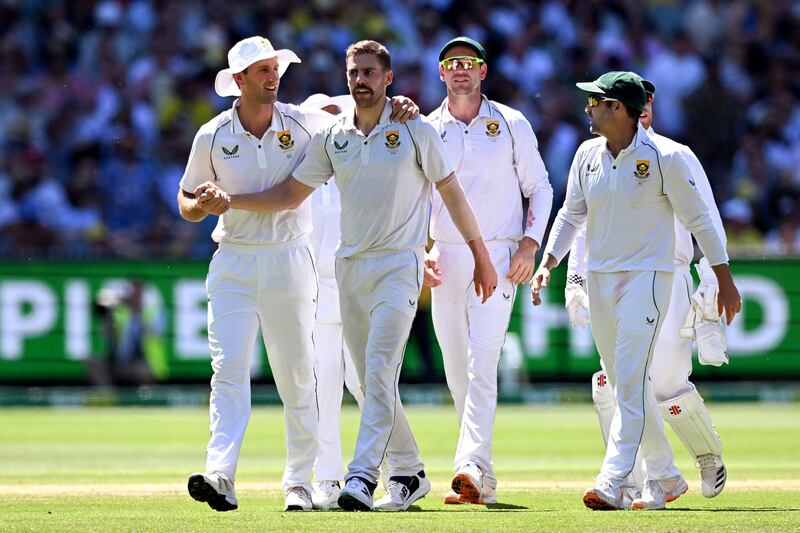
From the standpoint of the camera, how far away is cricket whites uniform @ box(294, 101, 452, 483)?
316 inches

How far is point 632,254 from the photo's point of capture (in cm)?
805

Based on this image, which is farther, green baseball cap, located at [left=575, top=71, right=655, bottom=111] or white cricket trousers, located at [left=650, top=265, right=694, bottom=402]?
white cricket trousers, located at [left=650, top=265, right=694, bottom=402]

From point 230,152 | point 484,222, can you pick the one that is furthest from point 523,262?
point 230,152

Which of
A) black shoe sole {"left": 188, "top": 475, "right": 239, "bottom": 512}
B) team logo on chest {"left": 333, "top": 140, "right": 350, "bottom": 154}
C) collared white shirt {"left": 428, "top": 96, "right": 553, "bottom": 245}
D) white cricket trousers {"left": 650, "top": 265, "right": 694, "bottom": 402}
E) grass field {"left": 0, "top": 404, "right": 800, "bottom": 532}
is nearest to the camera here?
grass field {"left": 0, "top": 404, "right": 800, "bottom": 532}

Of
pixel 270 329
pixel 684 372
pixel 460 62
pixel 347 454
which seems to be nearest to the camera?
pixel 270 329

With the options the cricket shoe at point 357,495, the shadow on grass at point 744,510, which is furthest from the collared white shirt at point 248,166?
the shadow on grass at point 744,510

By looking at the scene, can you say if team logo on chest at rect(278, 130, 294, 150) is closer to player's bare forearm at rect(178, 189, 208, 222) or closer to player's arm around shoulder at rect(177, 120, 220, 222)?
player's arm around shoulder at rect(177, 120, 220, 222)

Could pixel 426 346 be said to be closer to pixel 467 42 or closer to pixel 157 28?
pixel 157 28

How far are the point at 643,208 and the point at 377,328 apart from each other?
152cm

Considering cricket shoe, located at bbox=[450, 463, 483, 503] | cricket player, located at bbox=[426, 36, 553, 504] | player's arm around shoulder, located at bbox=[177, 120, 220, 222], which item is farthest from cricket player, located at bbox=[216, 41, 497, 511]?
cricket player, located at bbox=[426, 36, 553, 504]

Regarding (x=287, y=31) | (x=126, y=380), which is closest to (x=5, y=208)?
(x=126, y=380)

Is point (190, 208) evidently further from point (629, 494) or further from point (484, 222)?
point (629, 494)

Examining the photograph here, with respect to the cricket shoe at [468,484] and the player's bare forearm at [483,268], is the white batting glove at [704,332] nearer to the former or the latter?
the player's bare forearm at [483,268]

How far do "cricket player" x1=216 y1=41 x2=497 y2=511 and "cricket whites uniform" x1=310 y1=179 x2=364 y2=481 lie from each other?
2.55 ft
